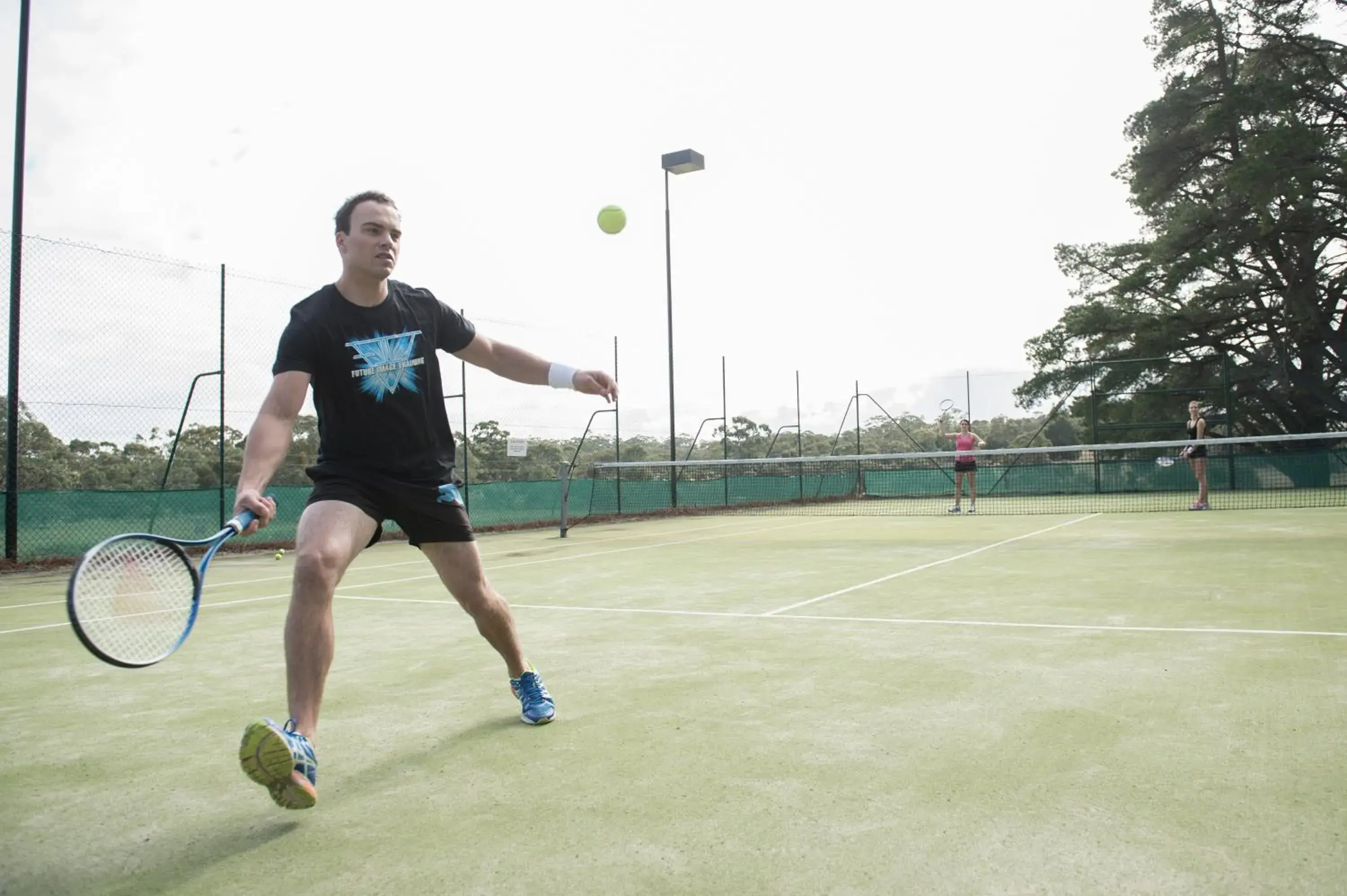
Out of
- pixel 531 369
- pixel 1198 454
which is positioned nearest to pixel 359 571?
pixel 531 369

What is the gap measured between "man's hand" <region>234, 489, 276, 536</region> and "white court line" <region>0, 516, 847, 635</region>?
283 cm

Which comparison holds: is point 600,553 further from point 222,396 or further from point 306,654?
point 306,654

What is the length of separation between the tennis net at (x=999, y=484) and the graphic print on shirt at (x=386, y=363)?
12.5m

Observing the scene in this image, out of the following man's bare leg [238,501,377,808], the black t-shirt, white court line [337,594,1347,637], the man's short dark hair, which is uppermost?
the man's short dark hair

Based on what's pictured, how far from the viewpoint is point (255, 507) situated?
2346 millimetres

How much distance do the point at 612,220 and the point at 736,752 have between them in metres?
13.1

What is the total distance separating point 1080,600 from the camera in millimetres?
5352

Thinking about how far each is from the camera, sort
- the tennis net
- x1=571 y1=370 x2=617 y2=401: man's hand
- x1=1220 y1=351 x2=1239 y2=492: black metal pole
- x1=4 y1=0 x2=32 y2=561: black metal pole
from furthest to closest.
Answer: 1. x1=1220 y1=351 x2=1239 y2=492: black metal pole
2. the tennis net
3. x1=4 y1=0 x2=32 y2=561: black metal pole
4. x1=571 y1=370 x2=617 y2=401: man's hand

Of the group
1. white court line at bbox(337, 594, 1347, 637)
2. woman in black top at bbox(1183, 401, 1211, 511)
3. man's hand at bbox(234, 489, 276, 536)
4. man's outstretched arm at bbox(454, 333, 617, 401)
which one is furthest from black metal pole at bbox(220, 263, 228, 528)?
woman in black top at bbox(1183, 401, 1211, 511)

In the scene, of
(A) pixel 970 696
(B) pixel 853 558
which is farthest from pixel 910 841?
(B) pixel 853 558

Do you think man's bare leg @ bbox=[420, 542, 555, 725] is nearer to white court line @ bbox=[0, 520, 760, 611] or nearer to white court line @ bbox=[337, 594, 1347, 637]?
white court line @ bbox=[337, 594, 1347, 637]

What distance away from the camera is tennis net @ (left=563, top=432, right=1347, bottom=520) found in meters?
17.1

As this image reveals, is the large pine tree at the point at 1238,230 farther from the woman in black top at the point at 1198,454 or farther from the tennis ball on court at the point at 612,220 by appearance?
the tennis ball on court at the point at 612,220

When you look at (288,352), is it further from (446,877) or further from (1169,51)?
(1169,51)
